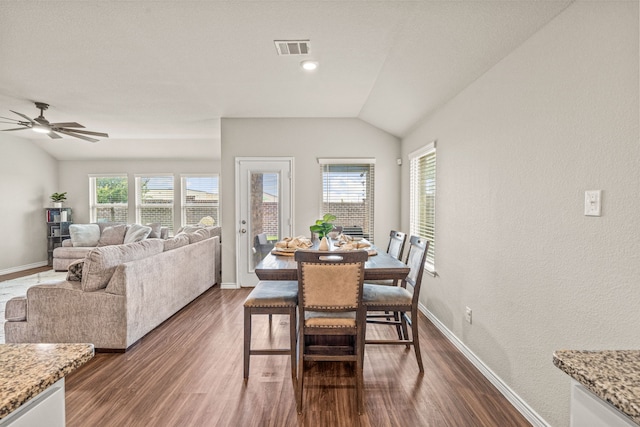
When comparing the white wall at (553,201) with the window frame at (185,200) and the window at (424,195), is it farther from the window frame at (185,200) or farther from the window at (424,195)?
the window frame at (185,200)

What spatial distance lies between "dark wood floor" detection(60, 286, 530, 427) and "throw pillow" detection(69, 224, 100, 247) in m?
4.53

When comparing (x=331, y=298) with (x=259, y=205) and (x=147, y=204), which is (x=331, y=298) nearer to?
(x=259, y=205)

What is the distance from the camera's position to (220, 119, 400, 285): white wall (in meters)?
4.86

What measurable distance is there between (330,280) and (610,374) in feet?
4.57

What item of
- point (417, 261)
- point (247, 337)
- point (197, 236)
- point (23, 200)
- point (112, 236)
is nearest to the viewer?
point (247, 337)

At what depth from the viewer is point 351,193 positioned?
495 cm

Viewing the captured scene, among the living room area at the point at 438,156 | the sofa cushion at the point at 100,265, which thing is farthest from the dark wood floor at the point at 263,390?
the sofa cushion at the point at 100,265

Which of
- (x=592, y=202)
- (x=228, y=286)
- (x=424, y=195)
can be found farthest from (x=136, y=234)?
(x=592, y=202)

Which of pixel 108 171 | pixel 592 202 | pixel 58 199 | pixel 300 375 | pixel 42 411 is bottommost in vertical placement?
pixel 300 375

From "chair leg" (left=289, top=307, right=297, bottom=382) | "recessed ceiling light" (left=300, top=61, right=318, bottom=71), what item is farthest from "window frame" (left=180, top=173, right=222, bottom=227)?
"chair leg" (left=289, top=307, right=297, bottom=382)

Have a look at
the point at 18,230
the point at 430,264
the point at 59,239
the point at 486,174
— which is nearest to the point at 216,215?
the point at 59,239

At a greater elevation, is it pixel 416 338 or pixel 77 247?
pixel 77 247

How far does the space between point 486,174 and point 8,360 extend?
106 inches

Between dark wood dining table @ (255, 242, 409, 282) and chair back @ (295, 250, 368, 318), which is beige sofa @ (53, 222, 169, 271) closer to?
dark wood dining table @ (255, 242, 409, 282)
